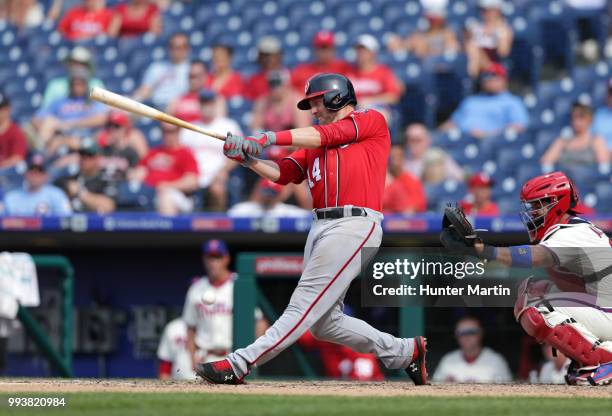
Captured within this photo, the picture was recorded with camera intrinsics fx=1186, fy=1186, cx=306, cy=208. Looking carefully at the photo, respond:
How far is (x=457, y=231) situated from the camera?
17.3 ft

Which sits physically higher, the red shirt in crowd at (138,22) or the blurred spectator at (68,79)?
the red shirt in crowd at (138,22)

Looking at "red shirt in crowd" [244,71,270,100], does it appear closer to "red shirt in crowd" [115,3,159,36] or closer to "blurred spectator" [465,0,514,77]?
"blurred spectator" [465,0,514,77]

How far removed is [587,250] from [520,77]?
17.9 feet

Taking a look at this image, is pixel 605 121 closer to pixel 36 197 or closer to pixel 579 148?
pixel 579 148

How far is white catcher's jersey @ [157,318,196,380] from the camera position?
28.8ft

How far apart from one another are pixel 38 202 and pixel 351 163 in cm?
488

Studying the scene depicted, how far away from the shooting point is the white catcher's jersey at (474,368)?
8141 millimetres

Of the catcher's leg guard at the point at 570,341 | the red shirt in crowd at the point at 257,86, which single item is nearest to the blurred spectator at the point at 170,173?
the red shirt in crowd at the point at 257,86

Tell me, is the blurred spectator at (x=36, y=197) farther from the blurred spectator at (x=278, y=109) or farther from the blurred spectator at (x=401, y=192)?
the blurred spectator at (x=401, y=192)

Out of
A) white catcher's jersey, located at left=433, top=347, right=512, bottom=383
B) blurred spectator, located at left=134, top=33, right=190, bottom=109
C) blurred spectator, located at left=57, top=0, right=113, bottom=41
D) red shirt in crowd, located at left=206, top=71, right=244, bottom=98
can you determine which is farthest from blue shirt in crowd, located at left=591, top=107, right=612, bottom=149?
blurred spectator, located at left=57, top=0, right=113, bottom=41

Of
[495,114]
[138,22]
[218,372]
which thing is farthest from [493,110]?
[218,372]

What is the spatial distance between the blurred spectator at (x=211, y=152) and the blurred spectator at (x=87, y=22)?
9.07ft

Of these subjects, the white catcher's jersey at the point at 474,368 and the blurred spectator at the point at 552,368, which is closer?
the blurred spectator at the point at 552,368

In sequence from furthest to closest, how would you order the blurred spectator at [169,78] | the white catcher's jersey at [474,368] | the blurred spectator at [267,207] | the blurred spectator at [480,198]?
the blurred spectator at [169,78]
the blurred spectator at [267,207]
the blurred spectator at [480,198]
the white catcher's jersey at [474,368]
